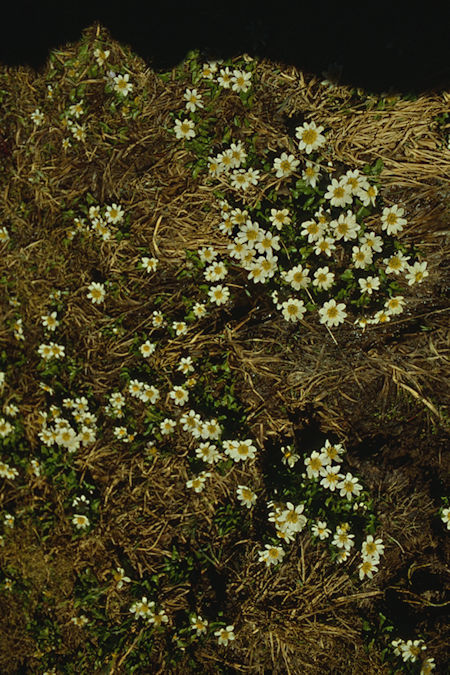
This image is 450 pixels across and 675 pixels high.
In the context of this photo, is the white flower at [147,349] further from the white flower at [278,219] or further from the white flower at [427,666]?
the white flower at [427,666]

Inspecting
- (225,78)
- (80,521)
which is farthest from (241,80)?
(80,521)

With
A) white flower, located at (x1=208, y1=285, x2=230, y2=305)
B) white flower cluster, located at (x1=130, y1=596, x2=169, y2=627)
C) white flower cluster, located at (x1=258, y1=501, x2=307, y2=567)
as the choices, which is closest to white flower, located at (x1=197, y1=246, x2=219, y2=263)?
white flower, located at (x1=208, y1=285, x2=230, y2=305)

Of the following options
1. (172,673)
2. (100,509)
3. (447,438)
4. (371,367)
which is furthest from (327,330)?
(172,673)

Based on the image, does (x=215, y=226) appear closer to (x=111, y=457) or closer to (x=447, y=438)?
(x=111, y=457)

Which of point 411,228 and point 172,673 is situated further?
point 172,673

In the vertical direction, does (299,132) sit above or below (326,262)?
above

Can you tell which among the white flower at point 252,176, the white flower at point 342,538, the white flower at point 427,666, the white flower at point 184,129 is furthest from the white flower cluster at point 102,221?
the white flower at point 427,666
